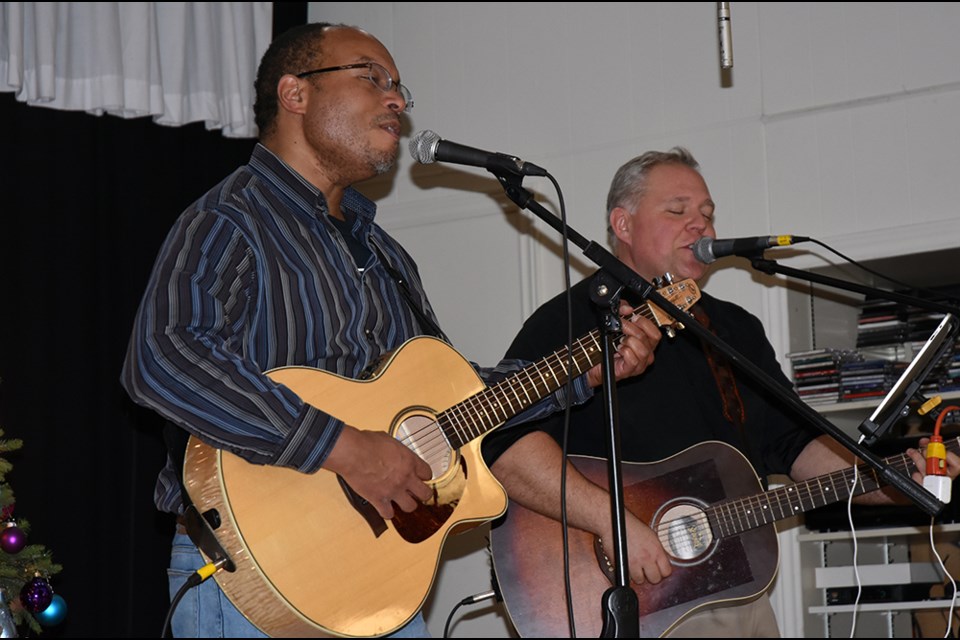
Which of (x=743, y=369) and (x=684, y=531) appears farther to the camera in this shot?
(x=684, y=531)

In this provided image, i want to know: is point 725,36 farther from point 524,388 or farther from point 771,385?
point 771,385

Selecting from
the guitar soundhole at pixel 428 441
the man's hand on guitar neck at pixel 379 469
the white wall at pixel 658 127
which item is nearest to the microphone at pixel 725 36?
the white wall at pixel 658 127

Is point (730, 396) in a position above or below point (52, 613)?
above

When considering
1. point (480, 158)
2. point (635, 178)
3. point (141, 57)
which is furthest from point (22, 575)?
point (635, 178)

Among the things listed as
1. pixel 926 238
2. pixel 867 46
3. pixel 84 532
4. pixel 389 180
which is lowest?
pixel 84 532

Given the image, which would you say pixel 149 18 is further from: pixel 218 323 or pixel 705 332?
pixel 705 332

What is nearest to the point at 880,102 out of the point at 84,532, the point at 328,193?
the point at 328,193

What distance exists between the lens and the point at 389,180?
487cm

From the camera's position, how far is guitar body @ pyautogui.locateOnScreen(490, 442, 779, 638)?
310 centimetres

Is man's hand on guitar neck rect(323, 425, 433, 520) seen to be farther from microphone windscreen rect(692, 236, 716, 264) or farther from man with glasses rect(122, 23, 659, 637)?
microphone windscreen rect(692, 236, 716, 264)

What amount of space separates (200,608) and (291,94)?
1.32m

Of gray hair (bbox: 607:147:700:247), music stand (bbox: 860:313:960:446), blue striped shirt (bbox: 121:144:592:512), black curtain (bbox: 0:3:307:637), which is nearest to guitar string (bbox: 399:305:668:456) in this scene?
blue striped shirt (bbox: 121:144:592:512)

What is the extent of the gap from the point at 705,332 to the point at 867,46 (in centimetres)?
226

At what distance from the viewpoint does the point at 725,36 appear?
3.55 metres
